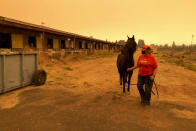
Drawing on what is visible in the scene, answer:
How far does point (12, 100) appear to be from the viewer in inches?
158

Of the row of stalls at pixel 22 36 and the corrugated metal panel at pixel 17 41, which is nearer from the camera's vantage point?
the row of stalls at pixel 22 36

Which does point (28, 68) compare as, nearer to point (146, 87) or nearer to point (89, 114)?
point (89, 114)

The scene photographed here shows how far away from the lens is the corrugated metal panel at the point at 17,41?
12016 millimetres

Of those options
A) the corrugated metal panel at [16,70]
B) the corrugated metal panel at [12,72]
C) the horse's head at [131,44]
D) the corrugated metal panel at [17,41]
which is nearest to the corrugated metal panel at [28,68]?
the corrugated metal panel at [16,70]

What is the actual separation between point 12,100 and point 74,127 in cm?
277

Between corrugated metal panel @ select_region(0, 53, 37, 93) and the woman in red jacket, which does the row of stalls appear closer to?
corrugated metal panel @ select_region(0, 53, 37, 93)

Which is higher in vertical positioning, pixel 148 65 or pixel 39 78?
pixel 148 65

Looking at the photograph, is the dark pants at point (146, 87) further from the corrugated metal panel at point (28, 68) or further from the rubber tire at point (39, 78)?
the corrugated metal panel at point (28, 68)

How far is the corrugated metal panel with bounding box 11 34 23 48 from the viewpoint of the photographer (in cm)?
1202

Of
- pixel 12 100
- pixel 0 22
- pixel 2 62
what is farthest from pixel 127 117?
pixel 0 22

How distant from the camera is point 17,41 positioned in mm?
12406

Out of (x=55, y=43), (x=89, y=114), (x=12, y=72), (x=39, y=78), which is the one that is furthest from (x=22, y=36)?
(x=89, y=114)

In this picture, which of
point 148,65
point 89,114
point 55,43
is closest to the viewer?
point 89,114

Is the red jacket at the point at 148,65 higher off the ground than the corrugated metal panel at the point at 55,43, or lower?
lower
